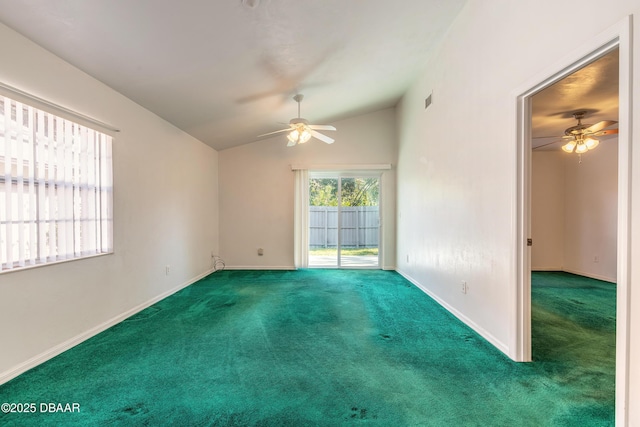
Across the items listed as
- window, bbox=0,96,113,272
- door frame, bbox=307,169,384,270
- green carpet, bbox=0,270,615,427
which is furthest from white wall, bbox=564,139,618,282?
window, bbox=0,96,113,272

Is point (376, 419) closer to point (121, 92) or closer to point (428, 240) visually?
point (428, 240)

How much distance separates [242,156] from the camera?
5.87 m

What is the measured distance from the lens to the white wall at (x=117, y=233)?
201 cm

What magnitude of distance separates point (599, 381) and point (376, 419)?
5.23 feet

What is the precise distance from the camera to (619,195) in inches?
52.8

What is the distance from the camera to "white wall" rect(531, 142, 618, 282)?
4.83 meters

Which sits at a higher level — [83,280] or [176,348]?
[83,280]

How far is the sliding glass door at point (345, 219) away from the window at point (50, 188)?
3810 millimetres

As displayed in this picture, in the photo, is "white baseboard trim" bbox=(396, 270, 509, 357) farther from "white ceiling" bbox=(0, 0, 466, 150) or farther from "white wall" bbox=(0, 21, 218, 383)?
"white wall" bbox=(0, 21, 218, 383)

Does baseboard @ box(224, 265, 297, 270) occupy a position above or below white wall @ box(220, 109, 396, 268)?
below

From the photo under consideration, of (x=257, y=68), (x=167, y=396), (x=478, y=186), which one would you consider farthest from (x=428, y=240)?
(x=167, y=396)

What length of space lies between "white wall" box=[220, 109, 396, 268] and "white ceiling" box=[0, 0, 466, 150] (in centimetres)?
145

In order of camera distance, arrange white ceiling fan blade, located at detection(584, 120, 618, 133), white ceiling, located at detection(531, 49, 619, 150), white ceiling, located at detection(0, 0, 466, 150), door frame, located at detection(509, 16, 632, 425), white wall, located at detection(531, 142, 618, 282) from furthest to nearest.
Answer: white wall, located at detection(531, 142, 618, 282), white ceiling fan blade, located at detection(584, 120, 618, 133), white ceiling, located at detection(531, 49, 619, 150), white ceiling, located at detection(0, 0, 466, 150), door frame, located at detection(509, 16, 632, 425)

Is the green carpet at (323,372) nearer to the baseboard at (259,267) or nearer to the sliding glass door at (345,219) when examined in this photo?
the baseboard at (259,267)
